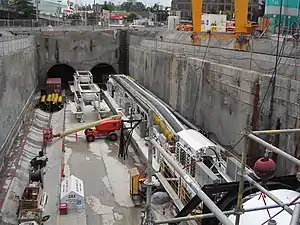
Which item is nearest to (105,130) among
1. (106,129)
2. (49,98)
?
(106,129)

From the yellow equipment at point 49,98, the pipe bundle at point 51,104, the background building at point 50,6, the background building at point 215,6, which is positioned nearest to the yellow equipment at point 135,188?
the pipe bundle at point 51,104

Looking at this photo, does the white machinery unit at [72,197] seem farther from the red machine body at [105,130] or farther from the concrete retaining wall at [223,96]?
the red machine body at [105,130]

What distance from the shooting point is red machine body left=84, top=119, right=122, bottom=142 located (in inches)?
731

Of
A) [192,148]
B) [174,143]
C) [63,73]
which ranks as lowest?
[63,73]

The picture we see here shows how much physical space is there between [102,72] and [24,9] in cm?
3333

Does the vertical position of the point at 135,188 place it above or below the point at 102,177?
above

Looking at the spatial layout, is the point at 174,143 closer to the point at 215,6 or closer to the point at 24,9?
the point at 24,9

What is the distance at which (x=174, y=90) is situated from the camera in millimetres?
20094

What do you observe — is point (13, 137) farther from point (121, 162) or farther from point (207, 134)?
point (207, 134)

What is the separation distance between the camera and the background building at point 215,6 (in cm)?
7664

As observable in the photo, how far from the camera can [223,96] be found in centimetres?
1425

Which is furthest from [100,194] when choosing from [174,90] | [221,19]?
[221,19]

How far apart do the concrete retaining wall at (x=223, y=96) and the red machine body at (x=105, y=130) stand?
329 centimetres

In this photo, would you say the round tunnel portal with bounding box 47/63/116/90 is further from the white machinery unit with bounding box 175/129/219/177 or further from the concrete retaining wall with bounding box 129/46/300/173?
the white machinery unit with bounding box 175/129/219/177
